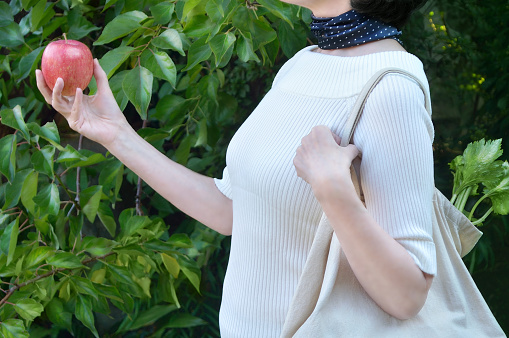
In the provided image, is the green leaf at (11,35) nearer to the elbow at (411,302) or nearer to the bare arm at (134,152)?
the bare arm at (134,152)

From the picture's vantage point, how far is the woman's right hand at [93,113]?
1.03 metres

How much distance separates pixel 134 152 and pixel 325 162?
1.40 feet

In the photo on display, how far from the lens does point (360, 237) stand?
28.0 inches

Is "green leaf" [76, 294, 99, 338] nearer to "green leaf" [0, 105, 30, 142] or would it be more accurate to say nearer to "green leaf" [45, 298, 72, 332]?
"green leaf" [45, 298, 72, 332]

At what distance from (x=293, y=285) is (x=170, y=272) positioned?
0.74 metres

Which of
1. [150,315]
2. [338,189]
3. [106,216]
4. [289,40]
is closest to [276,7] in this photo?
[289,40]

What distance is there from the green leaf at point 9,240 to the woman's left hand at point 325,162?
766mm

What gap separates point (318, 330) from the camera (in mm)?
754

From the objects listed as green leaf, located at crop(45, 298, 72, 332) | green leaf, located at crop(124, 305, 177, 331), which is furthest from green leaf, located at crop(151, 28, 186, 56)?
green leaf, located at crop(124, 305, 177, 331)

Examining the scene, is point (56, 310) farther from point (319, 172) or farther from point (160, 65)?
point (319, 172)

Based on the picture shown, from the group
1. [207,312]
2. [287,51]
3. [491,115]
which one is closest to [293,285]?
[287,51]

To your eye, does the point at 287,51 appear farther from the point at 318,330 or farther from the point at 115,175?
the point at 318,330

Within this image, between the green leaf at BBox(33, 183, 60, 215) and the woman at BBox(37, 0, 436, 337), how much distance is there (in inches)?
11.3

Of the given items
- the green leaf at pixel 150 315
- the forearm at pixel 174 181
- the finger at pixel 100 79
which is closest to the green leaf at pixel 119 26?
the finger at pixel 100 79
